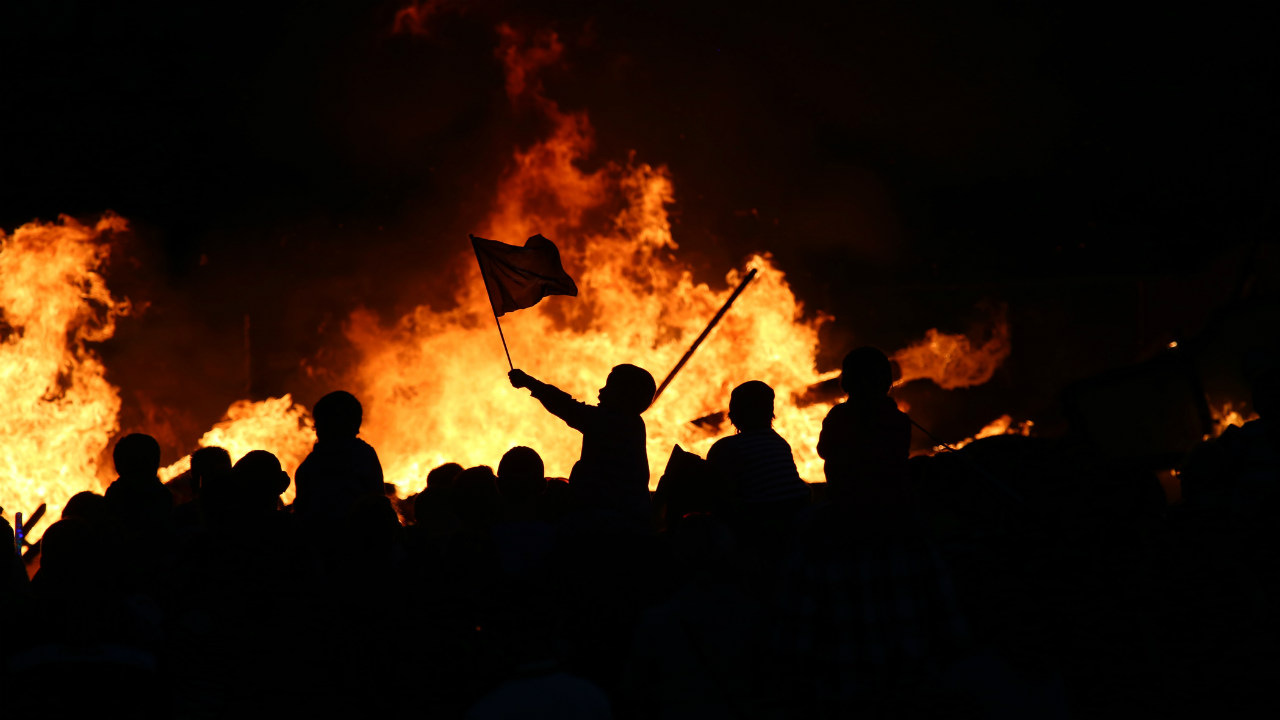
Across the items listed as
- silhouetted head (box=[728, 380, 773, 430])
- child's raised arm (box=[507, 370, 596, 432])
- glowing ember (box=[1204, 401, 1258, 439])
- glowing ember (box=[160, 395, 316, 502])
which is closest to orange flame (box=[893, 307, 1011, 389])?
glowing ember (box=[1204, 401, 1258, 439])

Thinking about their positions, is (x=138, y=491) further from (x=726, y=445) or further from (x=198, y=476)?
(x=726, y=445)

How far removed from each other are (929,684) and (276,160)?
441 inches

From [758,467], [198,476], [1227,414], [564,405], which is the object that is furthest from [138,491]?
[1227,414]

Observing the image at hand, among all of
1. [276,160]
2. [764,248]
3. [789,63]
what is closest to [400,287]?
[276,160]

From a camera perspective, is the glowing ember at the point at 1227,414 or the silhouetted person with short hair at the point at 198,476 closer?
the silhouetted person with short hair at the point at 198,476

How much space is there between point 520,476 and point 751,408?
1116mm

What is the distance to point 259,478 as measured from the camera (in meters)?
3.65

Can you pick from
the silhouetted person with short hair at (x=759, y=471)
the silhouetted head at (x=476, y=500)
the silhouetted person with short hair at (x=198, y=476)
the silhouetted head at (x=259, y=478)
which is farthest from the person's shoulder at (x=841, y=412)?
the silhouetted person with short hair at (x=198, y=476)

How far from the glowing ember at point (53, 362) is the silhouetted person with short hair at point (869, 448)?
27.6ft

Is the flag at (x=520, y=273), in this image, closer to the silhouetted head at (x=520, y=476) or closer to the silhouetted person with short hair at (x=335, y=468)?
the silhouetted person with short hair at (x=335, y=468)

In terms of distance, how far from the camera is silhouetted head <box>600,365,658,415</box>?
4.80m

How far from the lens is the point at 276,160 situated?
41.8 ft

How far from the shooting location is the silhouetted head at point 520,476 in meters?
4.45

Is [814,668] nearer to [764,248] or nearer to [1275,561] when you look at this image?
[1275,561]
